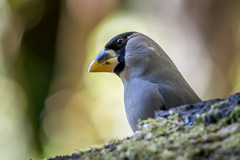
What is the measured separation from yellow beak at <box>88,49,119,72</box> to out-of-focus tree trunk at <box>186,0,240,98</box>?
128 inches

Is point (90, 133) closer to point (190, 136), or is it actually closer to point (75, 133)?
point (75, 133)

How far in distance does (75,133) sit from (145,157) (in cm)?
569

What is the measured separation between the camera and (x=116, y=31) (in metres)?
6.88

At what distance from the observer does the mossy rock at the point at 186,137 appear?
1.23 metres

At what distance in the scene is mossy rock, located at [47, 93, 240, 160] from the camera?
1.23 meters

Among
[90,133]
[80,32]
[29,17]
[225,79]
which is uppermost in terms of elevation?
[29,17]

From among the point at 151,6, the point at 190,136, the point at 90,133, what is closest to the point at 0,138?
the point at 90,133

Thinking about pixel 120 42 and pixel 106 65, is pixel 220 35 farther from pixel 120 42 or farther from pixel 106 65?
pixel 106 65

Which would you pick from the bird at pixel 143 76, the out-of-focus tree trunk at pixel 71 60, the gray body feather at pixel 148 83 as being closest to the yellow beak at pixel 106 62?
the bird at pixel 143 76

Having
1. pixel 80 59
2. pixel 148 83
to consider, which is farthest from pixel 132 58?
pixel 80 59

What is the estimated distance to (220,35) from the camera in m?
5.91

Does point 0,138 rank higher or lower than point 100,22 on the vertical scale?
lower

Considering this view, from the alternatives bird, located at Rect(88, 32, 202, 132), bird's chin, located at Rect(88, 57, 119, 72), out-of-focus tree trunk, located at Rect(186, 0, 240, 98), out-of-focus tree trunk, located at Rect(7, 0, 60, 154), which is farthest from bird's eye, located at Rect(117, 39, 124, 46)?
out-of-focus tree trunk, located at Rect(7, 0, 60, 154)

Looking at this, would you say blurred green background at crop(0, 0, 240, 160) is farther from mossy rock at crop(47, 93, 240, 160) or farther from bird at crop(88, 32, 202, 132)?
mossy rock at crop(47, 93, 240, 160)
